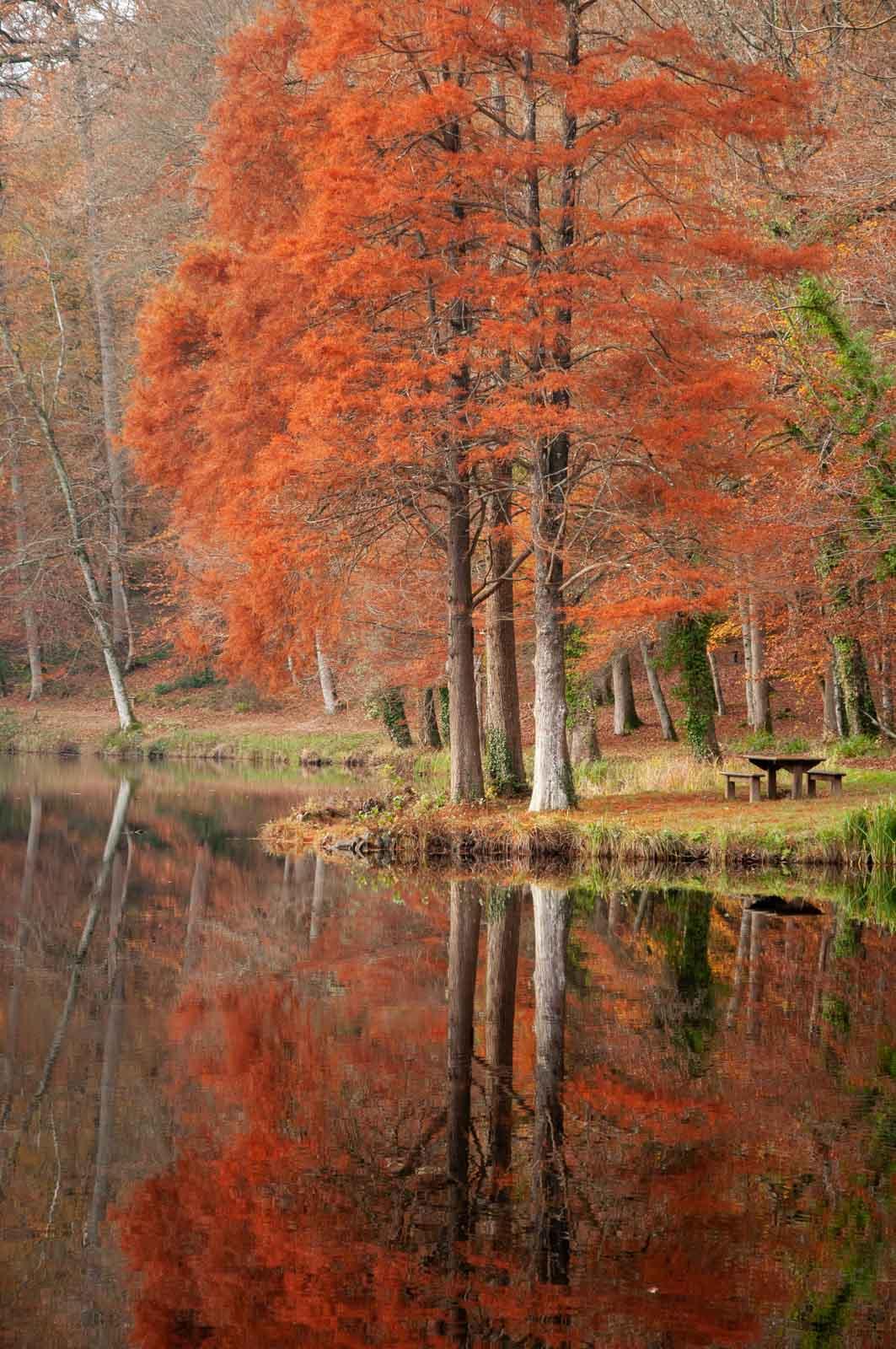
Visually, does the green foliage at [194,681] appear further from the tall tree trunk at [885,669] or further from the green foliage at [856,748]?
the green foliage at [856,748]

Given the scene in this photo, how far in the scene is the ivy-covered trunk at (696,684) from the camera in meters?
21.6

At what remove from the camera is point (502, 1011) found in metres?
9.23

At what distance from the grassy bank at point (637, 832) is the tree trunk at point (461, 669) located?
0.43 metres

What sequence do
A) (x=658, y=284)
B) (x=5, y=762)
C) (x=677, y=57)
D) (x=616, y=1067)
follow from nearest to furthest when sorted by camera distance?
(x=616, y=1067) → (x=677, y=57) → (x=658, y=284) → (x=5, y=762)

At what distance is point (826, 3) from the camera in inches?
763

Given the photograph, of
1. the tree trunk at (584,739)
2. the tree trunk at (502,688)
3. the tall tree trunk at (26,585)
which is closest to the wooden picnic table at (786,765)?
the tree trunk at (502,688)

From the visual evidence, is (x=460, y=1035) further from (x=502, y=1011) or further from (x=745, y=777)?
(x=745, y=777)

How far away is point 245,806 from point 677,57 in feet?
43.2

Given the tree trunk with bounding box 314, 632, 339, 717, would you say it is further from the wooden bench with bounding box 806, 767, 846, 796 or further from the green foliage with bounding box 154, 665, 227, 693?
the wooden bench with bounding box 806, 767, 846, 796

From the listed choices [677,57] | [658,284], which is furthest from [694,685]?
[677,57]

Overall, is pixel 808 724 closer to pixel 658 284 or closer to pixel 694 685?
pixel 694 685

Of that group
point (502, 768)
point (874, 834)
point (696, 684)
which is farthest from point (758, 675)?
point (874, 834)

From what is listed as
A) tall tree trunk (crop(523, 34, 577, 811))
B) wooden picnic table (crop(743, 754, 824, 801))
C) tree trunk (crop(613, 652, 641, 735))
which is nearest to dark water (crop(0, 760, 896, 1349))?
tall tree trunk (crop(523, 34, 577, 811))

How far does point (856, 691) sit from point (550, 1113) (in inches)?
685
